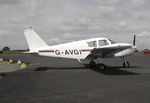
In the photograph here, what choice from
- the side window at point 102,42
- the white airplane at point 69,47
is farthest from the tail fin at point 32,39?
the side window at point 102,42

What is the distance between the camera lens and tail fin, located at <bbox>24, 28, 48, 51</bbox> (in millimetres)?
12875

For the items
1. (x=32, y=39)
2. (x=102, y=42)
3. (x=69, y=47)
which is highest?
(x=32, y=39)

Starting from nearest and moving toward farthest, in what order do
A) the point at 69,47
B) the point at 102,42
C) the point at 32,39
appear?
the point at 102,42, the point at 32,39, the point at 69,47

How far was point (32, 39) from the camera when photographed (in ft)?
42.6

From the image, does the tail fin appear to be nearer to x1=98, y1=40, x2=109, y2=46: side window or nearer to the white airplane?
the white airplane

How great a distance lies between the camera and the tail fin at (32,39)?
42.2 ft

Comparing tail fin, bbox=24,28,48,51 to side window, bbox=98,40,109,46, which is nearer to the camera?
side window, bbox=98,40,109,46

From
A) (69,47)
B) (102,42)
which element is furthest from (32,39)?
(102,42)

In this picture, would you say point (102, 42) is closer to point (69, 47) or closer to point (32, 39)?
point (69, 47)

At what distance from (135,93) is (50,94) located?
307 centimetres

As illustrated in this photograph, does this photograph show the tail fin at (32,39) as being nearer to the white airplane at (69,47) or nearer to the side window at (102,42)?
the white airplane at (69,47)

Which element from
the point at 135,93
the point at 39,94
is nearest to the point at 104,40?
the point at 135,93

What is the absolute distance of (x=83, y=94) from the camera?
5.50 meters

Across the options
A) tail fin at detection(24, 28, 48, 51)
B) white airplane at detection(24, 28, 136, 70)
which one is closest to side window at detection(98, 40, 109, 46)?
white airplane at detection(24, 28, 136, 70)
